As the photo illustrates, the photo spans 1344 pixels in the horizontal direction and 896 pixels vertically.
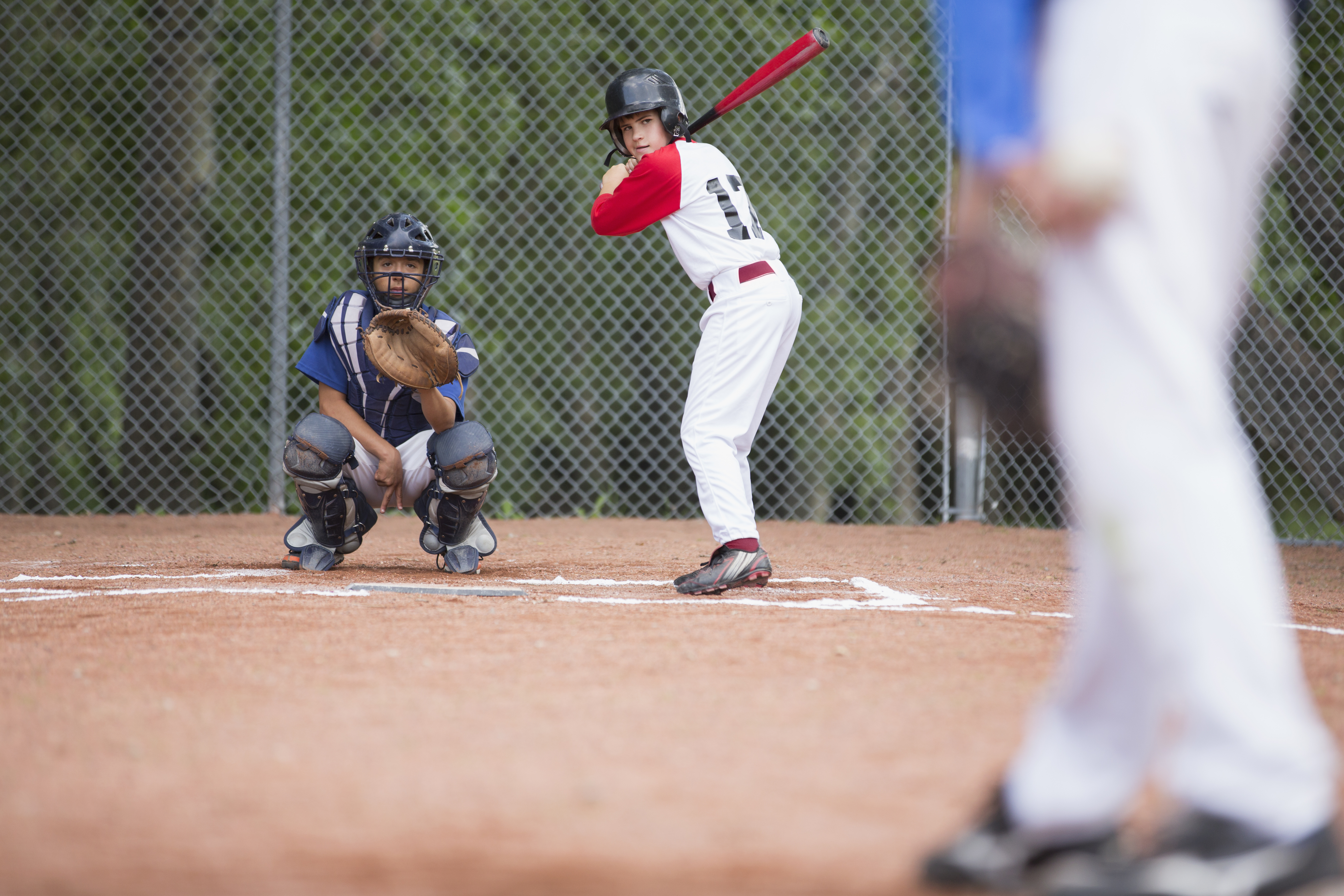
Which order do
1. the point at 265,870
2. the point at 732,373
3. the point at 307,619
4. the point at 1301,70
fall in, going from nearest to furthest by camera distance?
1. the point at 265,870
2. the point at 307,619
3. the point at 732,373
4. the point at 1301,70

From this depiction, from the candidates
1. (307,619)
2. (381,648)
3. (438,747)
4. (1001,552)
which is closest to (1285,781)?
(438,747)

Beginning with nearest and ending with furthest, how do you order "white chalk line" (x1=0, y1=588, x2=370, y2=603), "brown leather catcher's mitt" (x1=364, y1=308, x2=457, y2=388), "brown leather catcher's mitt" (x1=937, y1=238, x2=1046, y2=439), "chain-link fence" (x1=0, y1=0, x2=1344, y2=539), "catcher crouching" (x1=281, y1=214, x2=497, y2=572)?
"brown leather catcher's mitt" (x1=937, y1=238, x2=1046, y2=439) → "white chalk line" (x1=0, y1=588, x2=370, y2=603) → "brown leather catcher's mitt" (x1=364, y1=308, x2=457, y2=388) → "catcher crouching" (x1=281, y1=214, x2=497, y2=572) → "chain-link fence" (x1=0, y1=0, x2=1344, y2=539)

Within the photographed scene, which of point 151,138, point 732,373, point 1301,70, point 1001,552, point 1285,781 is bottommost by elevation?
point 1001,552

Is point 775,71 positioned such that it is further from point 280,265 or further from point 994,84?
point 994,84

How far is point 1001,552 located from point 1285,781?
456 cm

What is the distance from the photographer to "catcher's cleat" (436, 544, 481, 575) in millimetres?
4352

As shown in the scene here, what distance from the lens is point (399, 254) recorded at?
4.28m

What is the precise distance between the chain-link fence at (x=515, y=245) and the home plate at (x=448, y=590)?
11.5 ft

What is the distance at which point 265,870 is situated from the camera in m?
1.43

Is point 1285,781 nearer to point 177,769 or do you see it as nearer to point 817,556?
point 177,769

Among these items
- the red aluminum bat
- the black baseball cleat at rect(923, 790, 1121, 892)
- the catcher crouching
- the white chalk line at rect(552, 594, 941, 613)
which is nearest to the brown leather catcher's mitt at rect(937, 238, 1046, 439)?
the black baseball cleat at rect(923, 790, 1121, 892)

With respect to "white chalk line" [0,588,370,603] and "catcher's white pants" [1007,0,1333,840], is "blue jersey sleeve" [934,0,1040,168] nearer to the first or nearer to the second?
"catcher's white pants" [1007,0,1333,840]

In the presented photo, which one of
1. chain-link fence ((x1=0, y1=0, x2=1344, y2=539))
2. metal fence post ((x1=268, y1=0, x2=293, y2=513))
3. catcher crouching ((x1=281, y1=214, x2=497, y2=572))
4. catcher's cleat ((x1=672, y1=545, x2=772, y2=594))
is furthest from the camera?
chain-link fence ((x1=0, y1=0, x2=1344, y2=539))

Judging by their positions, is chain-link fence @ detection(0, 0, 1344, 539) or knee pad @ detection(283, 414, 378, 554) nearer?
knee pad @ detection(283, 414, 378, 554)
